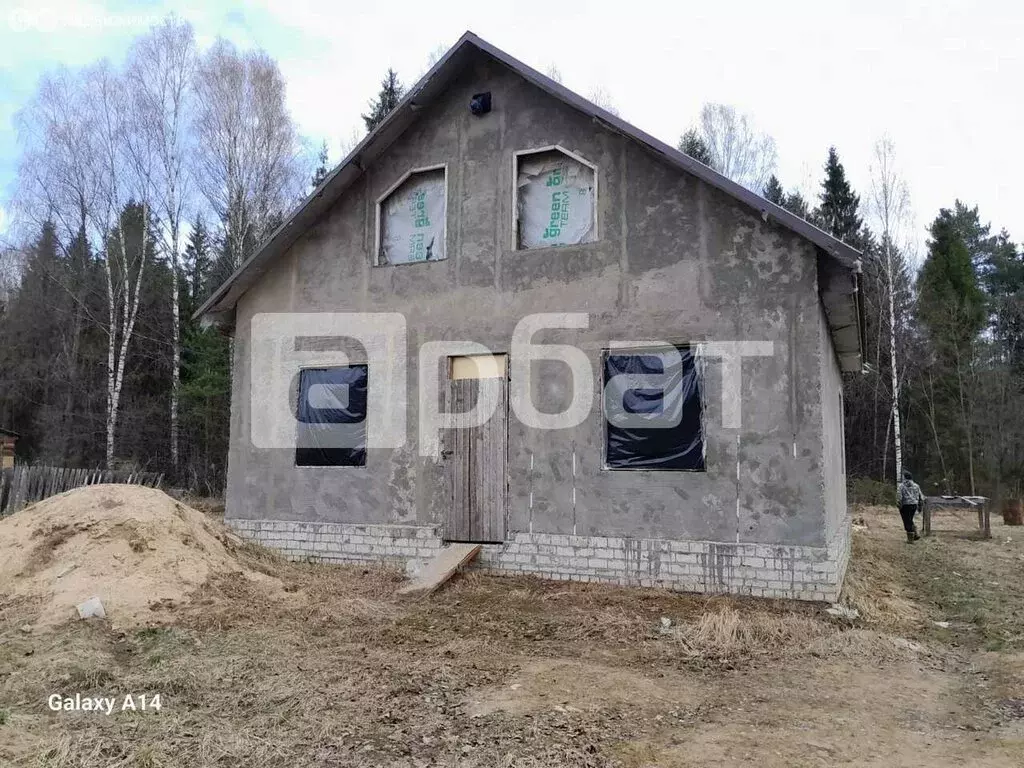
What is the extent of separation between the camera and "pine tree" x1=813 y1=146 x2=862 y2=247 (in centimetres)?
3566

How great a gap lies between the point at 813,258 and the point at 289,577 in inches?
295

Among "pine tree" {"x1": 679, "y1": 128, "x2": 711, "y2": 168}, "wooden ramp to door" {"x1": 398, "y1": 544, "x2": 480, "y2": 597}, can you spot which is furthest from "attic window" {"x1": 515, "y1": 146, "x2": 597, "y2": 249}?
"pine tree" {"x1": 679, "y1": 128, "x2": 711, "y2": 168}

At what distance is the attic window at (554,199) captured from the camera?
9.94 metres

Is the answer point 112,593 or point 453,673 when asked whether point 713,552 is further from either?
point 112,593

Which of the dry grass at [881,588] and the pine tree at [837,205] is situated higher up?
the pine tree at [837,205]

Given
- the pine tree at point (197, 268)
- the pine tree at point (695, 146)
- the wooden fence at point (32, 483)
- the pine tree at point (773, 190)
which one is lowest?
the wooden fence at point (32, 483)

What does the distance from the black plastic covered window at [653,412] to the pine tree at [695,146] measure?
24.8m

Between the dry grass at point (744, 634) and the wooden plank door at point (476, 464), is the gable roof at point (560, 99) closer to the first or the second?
the wooden plank door at point (476, 464)

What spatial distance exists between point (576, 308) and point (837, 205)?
31.3m

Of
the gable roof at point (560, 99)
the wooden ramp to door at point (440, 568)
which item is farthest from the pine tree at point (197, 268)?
the wooden ramp to door at point (440, 568)

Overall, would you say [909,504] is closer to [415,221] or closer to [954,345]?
[415,221]

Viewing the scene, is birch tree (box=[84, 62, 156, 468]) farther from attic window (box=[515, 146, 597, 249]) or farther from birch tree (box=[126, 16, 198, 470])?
attic window (box=[515, 146, 597, 249])

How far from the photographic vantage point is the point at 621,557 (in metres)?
9.16

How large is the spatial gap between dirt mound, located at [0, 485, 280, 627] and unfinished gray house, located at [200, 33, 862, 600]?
2.56m
